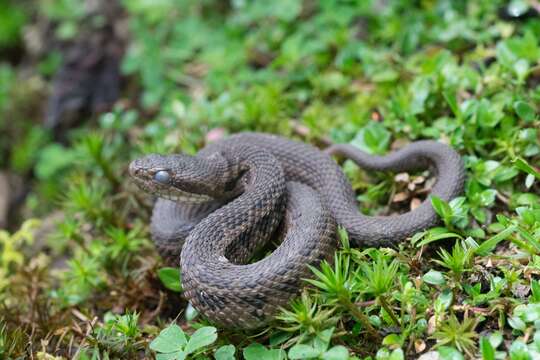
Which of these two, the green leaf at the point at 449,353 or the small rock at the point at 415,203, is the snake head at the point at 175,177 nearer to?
the small rock at the point at 415,203

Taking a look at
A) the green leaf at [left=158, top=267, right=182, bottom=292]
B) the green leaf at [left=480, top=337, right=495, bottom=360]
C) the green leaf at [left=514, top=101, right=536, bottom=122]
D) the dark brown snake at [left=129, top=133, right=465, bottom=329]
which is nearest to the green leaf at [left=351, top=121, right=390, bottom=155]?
the dark brown snake at [left=129, top=133, right=465, bottom=329]

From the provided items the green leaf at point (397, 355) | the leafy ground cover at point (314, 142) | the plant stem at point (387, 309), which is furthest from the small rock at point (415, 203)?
the green leaf at point (397, 355)

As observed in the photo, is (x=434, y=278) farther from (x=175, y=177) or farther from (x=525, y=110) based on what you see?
(x=175, y=177)

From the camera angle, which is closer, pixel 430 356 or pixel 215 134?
pixel 430 356

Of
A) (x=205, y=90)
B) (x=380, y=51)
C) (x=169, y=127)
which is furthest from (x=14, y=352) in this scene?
(x=380, y=51)

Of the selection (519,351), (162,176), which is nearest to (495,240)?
(519,351)

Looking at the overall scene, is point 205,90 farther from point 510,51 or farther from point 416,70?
point 510,51
